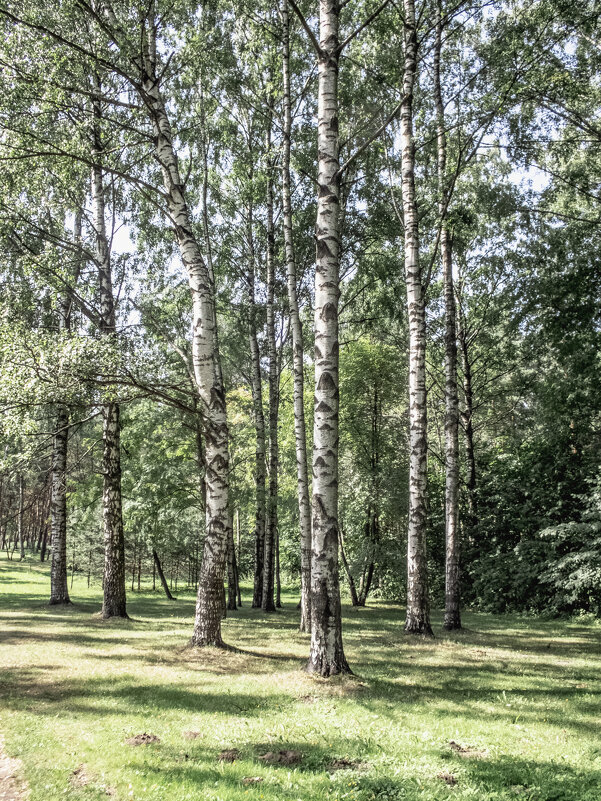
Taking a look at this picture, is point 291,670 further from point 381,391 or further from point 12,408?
point 381,391

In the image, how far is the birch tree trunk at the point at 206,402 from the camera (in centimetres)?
943

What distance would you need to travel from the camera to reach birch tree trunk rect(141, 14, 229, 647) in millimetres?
9430

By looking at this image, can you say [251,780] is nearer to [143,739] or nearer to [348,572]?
[143,739]

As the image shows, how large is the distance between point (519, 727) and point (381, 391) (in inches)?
667

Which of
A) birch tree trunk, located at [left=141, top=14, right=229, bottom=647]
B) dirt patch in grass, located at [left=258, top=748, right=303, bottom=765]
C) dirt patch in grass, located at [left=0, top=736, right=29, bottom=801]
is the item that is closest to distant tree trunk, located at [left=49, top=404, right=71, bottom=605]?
birch tree trunk, located at [left=141, top=14, right=229, bottom=647]

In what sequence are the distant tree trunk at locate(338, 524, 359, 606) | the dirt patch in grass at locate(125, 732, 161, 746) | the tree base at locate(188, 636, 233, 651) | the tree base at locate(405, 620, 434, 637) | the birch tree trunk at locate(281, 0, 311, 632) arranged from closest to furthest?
1. the dirt patch in grass at locate(125, 732, 161, 746)
2. the tree base at locate(188, 636, 233, 651)
3. the tree base at locate(405, 620, 434, 637)
4. the birch tree trunk at locate(281, 0, 311, 632)
5. the distant tree trunk at locate(338, 524, 359, 606)

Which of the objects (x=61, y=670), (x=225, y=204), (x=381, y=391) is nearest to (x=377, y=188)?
(x=225, y=204)

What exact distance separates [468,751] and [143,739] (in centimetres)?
296

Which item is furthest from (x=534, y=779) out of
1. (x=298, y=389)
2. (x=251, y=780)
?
(x=298, y=389)

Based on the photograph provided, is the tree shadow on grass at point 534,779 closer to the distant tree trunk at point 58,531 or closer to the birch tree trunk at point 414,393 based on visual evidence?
the birch tree trunk at point 414,393

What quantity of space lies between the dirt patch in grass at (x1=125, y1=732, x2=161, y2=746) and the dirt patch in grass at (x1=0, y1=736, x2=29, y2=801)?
91 centimetres

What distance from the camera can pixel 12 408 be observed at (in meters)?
8.16

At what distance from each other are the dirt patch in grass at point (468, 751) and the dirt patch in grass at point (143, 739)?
2703 millimetres

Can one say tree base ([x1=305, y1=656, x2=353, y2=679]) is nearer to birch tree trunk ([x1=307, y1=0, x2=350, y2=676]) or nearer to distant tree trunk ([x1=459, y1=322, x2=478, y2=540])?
birch tree trunk ([x1=307, y1=0, x2=350, y2=676])
